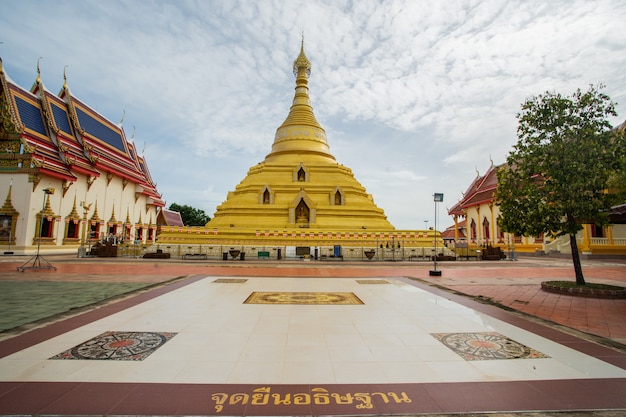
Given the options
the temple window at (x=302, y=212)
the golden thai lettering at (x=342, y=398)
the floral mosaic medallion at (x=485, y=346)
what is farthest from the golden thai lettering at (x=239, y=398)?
the temple window at (x=302, y=212)

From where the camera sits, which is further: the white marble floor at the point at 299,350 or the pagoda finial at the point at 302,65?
the pagoda finial at the point at 302,65

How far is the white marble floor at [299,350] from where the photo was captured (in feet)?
11.7

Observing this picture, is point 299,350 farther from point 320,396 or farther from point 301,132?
point 301,132

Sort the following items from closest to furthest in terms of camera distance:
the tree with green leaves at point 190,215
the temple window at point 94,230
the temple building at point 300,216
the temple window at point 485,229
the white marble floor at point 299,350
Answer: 1. the white marble floor at point 299,350
2. the temple building at point 300,216
3. the temple window at point 94,230
4. the temple window at point 485,229
5. the tree with green leaves at point 190,215

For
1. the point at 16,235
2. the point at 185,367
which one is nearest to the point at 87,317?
the point at 185,367

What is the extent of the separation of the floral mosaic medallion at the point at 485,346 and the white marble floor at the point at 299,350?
0.12 m

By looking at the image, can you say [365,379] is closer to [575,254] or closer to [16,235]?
[575,254]

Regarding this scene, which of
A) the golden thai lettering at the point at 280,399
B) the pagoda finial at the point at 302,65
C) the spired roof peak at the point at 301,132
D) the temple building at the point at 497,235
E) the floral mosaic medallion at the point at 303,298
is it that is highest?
the pagoda finial at the point at 302,65

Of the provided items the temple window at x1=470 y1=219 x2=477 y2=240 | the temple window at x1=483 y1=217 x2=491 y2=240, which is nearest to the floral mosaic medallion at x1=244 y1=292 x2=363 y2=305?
the temple window at x1=483 y1=217 x2=491 y2=240

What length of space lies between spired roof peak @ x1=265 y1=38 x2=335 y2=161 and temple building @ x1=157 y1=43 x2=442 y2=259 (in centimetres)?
10

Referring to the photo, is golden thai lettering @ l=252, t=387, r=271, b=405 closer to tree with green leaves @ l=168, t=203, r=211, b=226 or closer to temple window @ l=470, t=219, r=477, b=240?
temple window @ l=470, t=219, r=477, b=240

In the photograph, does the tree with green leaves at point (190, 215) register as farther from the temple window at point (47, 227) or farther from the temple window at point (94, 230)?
the temple window at point (47, 227)

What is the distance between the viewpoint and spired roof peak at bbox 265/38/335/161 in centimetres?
3362

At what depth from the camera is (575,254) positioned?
9.63 m
